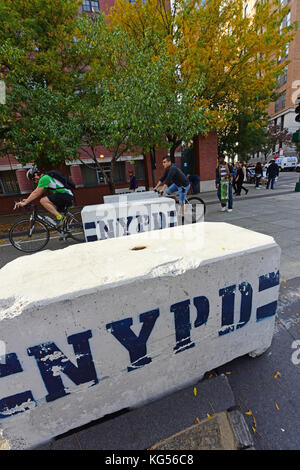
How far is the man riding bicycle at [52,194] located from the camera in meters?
5.27

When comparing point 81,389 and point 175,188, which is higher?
point 175,188

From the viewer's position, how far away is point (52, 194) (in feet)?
18.3

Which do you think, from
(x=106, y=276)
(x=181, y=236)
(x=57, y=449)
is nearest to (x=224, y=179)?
(x=181, y=236)

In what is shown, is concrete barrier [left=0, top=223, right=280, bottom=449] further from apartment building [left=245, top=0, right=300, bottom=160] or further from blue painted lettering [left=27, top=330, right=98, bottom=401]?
apartment building [left=245, top=0, right=300, bottom=160]

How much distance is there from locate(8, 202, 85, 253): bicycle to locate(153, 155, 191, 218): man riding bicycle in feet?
9.21

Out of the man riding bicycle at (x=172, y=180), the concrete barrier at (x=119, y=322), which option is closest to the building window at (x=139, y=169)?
the man riding bicycle at (x=172, y=180)

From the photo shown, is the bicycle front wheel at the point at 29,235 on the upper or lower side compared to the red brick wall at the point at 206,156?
Answer: lower

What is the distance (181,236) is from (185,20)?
13.4 meters

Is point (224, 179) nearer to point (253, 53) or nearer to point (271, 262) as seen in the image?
point (271, 262)

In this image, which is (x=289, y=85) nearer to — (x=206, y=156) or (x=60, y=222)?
(x=206, y=156)

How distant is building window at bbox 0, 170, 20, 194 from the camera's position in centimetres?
1424

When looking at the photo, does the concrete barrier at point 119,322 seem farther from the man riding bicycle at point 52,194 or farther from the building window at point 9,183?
the building window at point 9,183

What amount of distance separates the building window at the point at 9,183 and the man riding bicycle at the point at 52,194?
10.9 m

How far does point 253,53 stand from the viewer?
11.3m
